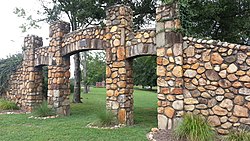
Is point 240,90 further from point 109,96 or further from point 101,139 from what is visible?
point 109,96

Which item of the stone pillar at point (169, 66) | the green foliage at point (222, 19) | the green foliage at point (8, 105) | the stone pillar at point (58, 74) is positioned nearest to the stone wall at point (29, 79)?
the green foliage at point (8, 105)

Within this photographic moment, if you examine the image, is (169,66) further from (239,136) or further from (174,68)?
(239,136)

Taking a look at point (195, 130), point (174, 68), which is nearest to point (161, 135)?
A: point (195, 130)

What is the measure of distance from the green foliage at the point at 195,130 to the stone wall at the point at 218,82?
1.61 feet

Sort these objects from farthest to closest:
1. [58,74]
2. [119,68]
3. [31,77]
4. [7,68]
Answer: [7,68]
[31,77]
[58,74]
[119,68]

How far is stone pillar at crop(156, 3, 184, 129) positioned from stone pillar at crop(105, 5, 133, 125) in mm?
1300

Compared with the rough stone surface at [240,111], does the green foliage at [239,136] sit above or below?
below

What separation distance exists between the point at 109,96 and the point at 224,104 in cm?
355

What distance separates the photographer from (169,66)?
643 cm

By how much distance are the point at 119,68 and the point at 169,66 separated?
1823 millimetres

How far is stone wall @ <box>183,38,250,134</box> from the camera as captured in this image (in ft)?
17.9

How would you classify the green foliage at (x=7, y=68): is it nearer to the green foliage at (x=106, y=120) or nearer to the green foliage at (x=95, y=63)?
the green foliage at (x=106, y=120)

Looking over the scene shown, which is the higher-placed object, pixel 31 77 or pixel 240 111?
pixel 31 77

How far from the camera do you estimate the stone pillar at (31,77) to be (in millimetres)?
11094
